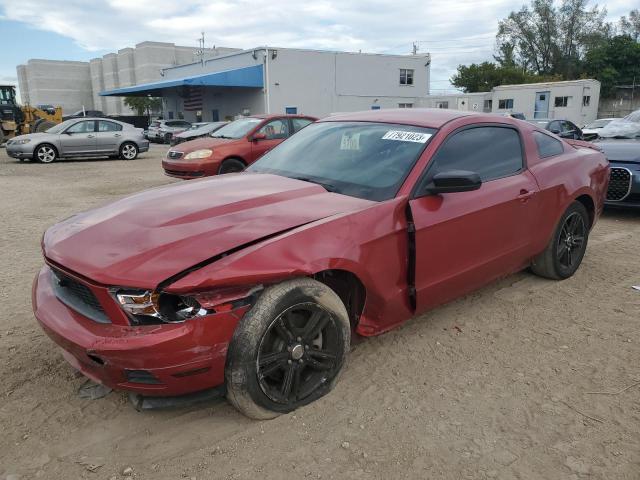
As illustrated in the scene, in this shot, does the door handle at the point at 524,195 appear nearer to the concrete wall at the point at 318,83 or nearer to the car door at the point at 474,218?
the car door at the point at 474,218

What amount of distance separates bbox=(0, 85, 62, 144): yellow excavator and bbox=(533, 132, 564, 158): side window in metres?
23.7

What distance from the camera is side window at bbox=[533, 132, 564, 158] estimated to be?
4.38 meters

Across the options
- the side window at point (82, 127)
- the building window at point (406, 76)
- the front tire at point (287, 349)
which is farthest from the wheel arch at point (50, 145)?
the building window at point (406, 76)

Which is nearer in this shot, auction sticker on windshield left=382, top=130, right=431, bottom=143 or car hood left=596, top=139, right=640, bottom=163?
auction sticker on windshield left=382, top=130, right=431, bottom=143

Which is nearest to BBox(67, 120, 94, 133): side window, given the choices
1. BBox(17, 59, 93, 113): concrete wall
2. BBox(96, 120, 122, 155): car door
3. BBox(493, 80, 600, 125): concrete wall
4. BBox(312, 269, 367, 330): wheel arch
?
BBox(96, 120, 122, 155): car door

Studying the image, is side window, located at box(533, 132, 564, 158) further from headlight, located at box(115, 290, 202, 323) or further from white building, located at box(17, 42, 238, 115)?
white building, located at box(17, 42, 238, 115)

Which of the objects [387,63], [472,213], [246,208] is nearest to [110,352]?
[246,208]

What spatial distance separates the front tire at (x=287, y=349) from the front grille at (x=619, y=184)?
589 centimetres

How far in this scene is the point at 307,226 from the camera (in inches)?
106

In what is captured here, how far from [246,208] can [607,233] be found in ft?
18.4

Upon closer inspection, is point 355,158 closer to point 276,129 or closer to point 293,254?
point 293,254

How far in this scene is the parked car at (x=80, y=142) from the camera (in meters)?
15.9

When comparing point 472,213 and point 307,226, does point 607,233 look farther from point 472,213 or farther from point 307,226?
point 307,226

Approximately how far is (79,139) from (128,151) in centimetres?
171
